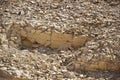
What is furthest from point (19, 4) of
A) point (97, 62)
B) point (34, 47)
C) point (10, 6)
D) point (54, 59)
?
point (97, 62)

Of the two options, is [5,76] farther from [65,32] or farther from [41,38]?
[65,32]

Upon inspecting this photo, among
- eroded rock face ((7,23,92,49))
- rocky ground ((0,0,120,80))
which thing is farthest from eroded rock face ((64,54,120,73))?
eroded rock face ((7,23,92,49))

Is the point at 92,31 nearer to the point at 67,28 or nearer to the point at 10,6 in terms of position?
the point at 67,28

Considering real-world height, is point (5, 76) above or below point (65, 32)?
below

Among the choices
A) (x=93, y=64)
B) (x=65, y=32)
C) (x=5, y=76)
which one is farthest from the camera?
(x=65, y=32)

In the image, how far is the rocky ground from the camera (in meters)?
3.80

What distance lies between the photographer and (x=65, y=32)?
4.08 m

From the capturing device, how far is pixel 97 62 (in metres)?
3.81

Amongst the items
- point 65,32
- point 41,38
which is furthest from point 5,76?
point 65,32

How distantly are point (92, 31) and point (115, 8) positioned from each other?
535mm

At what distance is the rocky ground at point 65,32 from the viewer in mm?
3805

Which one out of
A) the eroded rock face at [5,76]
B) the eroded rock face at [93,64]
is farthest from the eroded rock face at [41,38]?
the eroded rock face at [5,76]

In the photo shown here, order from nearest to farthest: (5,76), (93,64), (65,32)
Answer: (5,76) < (93,64) < (65,32)

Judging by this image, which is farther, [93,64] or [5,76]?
[93,64]
